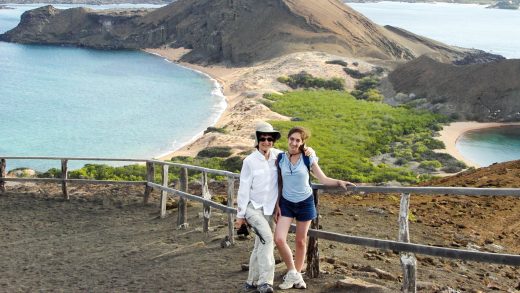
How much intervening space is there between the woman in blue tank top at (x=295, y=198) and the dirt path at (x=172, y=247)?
1.26 feet

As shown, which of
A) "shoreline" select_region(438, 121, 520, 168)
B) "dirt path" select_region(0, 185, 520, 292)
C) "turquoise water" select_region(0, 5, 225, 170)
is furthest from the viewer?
"turquoise water" select_region(0, 5, 225, 170)

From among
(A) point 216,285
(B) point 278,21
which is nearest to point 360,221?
(A) point 216,285

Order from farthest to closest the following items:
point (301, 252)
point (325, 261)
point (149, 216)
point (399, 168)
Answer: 1. point (399, 168)
2. point (149, 216)
3. point (325, 261)
4. point (301, 252)

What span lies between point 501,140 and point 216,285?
4319 centimetres

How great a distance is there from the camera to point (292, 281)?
7.96 metres

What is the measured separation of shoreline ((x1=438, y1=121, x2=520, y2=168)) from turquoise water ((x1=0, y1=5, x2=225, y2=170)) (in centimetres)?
1744

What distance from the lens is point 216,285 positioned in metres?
8.62

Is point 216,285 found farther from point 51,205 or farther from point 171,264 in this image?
point 51,205

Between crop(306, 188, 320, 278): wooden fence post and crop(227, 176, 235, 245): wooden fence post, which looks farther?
crop(227, 176, 235, 245): wooden fence post

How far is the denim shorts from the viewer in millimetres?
7742

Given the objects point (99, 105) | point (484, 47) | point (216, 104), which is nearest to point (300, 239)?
point (216, 104)

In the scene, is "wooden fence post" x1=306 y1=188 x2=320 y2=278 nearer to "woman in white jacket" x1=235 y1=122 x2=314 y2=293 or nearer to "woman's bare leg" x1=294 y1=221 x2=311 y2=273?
"woman's bare leg" x1=294 y1=221 x2=311 y2=273

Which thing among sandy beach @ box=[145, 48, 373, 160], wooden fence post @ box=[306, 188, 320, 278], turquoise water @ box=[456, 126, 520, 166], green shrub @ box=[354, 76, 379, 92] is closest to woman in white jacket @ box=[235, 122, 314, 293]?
wooden fence post @ box=[306, 188, 320, 278]

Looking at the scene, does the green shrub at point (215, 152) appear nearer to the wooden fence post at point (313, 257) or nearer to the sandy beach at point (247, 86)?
the sandy beach at point (247, 86)
